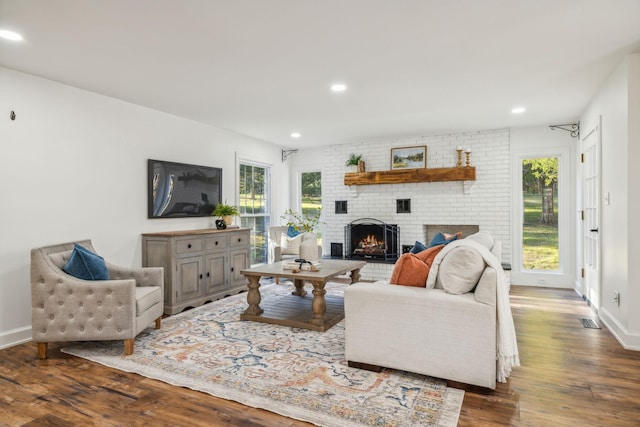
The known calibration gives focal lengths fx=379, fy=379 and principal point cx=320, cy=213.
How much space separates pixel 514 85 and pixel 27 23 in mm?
4107

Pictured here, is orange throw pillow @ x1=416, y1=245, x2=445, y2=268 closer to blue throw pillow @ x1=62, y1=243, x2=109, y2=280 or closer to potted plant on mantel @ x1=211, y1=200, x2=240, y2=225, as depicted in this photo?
blue throw pillow @ x1=62, y1=243, x2=109, y2=280

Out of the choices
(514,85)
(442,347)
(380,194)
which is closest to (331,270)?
(442,347)

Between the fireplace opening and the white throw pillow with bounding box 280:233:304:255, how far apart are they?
113 centimetres

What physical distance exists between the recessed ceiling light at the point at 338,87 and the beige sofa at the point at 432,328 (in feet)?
6.59

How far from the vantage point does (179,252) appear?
433 cm

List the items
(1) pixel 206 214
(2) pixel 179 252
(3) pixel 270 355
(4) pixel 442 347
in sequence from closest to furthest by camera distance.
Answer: (4) pixel 442 347
(3) pixel 270 355
(2) pixel 179 252
(1) pixel 206 214

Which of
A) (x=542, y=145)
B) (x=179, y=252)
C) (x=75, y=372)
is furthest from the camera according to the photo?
(x=542, y=145)

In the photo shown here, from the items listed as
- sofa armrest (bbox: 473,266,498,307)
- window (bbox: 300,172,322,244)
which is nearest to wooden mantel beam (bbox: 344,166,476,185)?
window (bbox: 300,172,322,244)

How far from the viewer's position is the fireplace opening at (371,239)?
21.6ft

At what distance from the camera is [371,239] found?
6.78m

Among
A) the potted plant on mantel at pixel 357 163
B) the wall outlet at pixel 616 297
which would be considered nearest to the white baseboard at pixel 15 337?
the potted plant on mantel at pixel 357 163

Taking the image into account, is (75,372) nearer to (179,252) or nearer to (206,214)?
(179,252)

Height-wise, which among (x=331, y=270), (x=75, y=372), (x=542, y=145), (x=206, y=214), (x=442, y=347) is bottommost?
(x=75, y=372)

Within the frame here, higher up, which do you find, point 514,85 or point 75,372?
point 514,85
